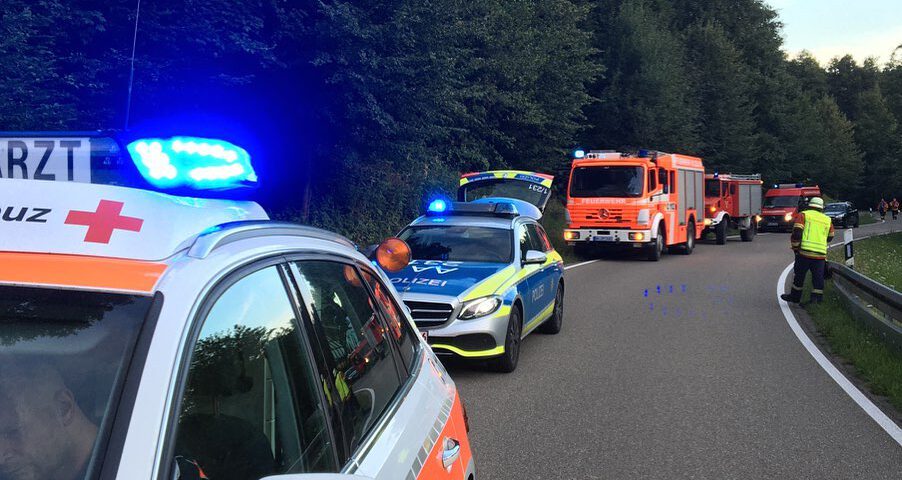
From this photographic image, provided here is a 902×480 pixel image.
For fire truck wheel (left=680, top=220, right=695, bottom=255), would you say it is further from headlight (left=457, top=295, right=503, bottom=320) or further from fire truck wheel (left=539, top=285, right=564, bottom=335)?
headlight (left=457, top=295, right=503, bottom=320)

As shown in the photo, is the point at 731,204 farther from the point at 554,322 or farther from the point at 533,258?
the point at 533,258

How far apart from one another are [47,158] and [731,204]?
1350 inches

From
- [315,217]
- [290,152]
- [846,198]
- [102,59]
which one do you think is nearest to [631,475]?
[102,59]

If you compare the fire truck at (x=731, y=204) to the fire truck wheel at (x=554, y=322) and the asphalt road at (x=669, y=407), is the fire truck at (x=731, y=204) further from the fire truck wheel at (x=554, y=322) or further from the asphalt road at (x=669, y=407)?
the fire truck wheel at (x=554, y=322)

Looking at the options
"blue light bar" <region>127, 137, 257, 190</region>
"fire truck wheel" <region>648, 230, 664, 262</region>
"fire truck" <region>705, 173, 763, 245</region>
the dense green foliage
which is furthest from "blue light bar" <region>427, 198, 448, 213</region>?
"fire truck" <region>705, 173, 763, 245</region>

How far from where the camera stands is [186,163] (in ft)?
6.03

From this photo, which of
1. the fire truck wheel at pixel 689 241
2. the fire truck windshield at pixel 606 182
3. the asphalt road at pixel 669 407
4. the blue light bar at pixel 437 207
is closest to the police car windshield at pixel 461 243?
the blue light bar at pixel 437 207

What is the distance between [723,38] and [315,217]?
46244mm

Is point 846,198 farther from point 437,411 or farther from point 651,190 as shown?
point 437,411

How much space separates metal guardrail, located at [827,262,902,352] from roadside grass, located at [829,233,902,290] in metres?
2.95

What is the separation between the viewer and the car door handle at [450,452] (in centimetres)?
263

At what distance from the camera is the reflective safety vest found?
12.9 metres

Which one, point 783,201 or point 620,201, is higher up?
point 620,201

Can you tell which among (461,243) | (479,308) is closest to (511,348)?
(479,308)
